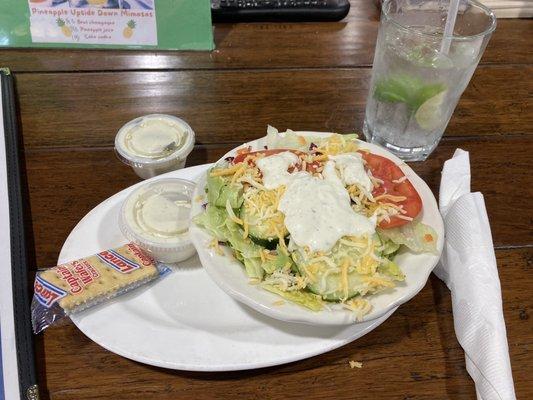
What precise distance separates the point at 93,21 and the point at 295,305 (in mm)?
1130

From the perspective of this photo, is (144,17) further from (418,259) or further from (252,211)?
(418,259)

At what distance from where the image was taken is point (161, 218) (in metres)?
1.07

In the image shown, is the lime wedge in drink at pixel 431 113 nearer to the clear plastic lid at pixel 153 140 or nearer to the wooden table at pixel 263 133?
the wooden table at pixel 263 133

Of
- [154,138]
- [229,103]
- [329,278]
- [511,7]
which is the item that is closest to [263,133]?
[229,103]

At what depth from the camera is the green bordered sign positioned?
1.48 meters

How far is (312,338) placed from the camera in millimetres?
912

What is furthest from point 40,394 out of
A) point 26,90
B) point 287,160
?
point 26,90

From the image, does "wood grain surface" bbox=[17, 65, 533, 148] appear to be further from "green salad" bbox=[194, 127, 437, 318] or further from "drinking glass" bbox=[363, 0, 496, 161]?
"green salad" bbox=[194, 127, 437, 318]

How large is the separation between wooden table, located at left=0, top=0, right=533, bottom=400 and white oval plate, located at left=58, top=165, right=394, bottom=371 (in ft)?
0.15

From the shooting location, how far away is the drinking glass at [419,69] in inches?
46.4

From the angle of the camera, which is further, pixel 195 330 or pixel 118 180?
pixel 118 180

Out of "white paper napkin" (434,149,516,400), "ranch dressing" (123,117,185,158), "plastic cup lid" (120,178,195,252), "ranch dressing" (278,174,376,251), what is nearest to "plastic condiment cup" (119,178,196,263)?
"plastic cup lid" (120,178,195,252)

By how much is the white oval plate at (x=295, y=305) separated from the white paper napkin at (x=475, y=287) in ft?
0.33

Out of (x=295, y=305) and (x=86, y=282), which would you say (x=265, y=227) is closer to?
(x=295, y=305)
